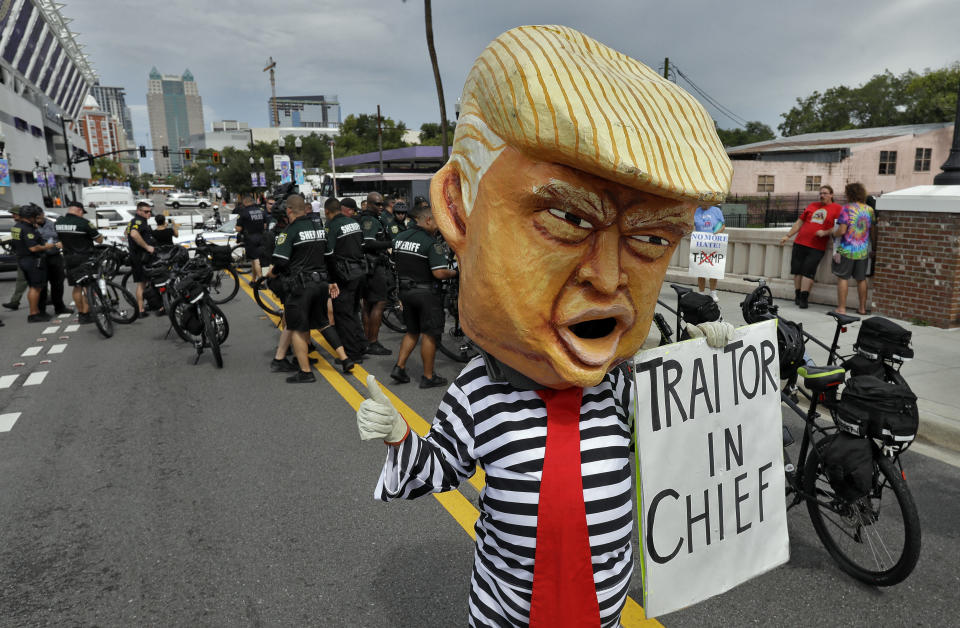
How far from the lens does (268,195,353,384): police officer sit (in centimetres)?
638

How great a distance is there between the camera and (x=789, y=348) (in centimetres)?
331

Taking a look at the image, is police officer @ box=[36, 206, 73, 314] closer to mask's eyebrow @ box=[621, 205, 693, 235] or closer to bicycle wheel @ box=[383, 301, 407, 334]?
bicycle wheel @ box=[383, 301, 407, 334]

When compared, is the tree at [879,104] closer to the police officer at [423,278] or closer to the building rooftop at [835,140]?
the building rooftop at [835,140]

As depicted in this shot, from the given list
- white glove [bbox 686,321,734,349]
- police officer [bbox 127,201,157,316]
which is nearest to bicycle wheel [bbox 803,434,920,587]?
white glove [bbox 686,321,734,349]

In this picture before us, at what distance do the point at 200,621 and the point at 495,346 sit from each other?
227 cm

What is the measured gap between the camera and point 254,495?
4109 mm

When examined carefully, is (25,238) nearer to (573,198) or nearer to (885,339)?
(573,198)

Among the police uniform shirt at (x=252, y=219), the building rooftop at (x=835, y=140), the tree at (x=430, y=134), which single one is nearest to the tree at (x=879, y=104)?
the building rooftop at (x=835, y=140)

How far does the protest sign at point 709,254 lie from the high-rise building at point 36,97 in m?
37.0

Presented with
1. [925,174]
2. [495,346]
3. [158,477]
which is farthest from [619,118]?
[925,174]

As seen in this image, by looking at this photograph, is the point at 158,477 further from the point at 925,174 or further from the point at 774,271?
the point at 925,174

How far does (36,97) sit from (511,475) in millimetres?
84068

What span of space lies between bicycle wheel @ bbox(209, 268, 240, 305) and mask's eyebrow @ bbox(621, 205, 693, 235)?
1022 cm

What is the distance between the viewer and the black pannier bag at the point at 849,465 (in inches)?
112
